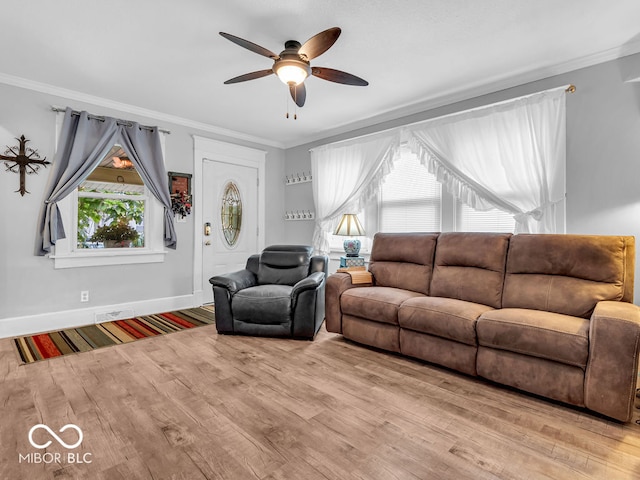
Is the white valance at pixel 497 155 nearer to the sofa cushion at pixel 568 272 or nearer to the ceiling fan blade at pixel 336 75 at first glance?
the sofa cushion at pixel 568 272

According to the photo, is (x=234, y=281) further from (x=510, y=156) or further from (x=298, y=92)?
(x=510, y=156)

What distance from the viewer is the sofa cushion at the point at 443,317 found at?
7.98 ft

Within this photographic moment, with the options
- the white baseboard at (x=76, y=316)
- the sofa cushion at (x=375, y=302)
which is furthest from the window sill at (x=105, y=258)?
the sofa cushion at (x=375, y=302)

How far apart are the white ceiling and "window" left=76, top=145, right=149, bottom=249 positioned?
0.74 meters

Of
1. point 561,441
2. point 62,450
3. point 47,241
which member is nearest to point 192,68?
point 47,241

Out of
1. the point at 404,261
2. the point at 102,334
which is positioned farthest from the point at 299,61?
the point at 102,334

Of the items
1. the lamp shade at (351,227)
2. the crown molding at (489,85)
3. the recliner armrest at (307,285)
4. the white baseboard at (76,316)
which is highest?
the crown molding at (489,85)

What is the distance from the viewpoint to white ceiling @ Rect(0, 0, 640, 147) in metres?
2.27

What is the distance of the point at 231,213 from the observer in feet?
16.8

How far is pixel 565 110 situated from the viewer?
118 inches

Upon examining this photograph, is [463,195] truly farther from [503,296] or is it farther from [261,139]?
[261,139]

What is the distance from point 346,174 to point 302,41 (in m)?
2.15

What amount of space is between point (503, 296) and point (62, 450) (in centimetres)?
303

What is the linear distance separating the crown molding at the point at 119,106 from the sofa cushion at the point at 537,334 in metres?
4.20
